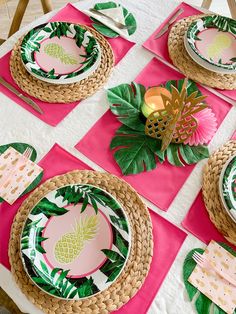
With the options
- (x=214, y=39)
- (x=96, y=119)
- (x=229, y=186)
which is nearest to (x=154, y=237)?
(x=229, y=186)

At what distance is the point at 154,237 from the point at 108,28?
621 millimetres

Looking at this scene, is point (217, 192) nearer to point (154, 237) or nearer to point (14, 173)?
point (154, 237)

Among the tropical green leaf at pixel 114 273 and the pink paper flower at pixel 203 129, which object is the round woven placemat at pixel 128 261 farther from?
the pink paper flower at pixel 203 129

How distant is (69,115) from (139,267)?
408 millimetres

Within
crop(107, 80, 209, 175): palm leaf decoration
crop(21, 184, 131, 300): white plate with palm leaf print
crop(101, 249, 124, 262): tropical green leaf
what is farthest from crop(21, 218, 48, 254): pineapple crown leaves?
crop(107, 80, 209, 175): palm leaf decoration

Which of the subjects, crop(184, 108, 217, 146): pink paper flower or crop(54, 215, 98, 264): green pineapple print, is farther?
crop(184, 108, 217, 146): pink paper flower

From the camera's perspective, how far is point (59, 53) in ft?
3.16

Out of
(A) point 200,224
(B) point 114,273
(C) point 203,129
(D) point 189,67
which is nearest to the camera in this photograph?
(B) point 114,273

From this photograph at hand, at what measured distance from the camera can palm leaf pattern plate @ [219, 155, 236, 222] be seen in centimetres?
76

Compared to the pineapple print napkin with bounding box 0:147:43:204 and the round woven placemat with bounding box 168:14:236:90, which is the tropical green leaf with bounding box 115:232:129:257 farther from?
the round woven placemat with bounding box 168:14:236:90

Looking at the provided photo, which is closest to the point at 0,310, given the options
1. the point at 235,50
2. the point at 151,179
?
the point at 151,179

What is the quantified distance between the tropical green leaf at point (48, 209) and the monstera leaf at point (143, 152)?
172 mm

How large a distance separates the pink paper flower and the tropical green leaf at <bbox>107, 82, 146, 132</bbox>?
0.13 metres

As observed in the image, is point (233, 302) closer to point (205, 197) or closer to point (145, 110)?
point (205, 197)
